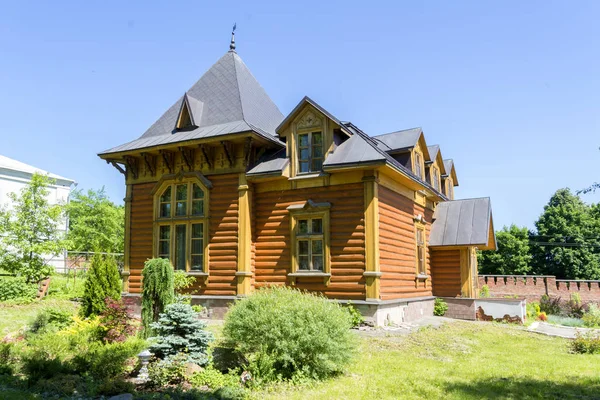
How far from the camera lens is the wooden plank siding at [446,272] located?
20016 mm

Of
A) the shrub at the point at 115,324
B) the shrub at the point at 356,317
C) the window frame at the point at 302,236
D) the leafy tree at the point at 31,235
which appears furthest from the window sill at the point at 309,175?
the leafy tree at the point at 31,235

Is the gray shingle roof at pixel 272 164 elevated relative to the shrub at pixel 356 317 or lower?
elevated

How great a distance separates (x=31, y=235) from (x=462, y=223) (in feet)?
62.1

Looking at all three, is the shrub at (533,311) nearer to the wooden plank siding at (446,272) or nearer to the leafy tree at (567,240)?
the wooden plank siding at (446,272)

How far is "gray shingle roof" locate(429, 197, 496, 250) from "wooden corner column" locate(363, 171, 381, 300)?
21.8 ft

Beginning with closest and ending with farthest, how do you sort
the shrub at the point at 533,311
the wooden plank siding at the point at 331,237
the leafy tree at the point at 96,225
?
the wooden plank siding at the point at 331,237, the shrub at the point at 533,311, the leafy tree at the point at 96,225

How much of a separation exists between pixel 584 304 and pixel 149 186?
84.3 feet

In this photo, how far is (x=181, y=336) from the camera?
9273 millimetres

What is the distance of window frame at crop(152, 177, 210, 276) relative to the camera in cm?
1622

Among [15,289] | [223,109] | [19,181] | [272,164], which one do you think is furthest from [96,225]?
[272,164]

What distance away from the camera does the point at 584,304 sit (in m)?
28.8

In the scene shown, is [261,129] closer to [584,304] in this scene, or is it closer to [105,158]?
[105,158]

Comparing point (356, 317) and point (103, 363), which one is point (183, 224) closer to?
point (356, 317)

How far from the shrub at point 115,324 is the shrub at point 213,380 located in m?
3.55
